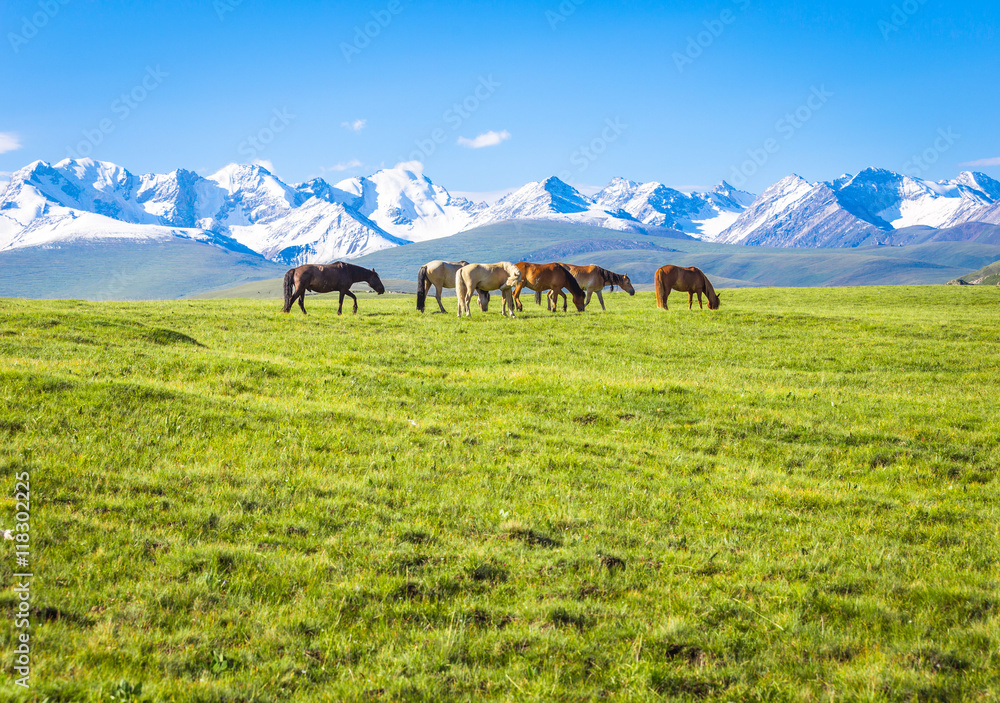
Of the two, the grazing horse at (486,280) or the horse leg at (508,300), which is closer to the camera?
the horse leg at (508,300)

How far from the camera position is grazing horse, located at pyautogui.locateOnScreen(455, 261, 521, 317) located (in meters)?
31.9

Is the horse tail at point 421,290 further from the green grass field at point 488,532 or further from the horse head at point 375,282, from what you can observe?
the green grass field at point 488,532

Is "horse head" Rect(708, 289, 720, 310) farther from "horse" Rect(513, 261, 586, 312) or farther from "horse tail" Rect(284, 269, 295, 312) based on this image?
"horse tail" Rect(284, 269, 295, 312)

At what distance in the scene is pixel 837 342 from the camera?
25.7 m

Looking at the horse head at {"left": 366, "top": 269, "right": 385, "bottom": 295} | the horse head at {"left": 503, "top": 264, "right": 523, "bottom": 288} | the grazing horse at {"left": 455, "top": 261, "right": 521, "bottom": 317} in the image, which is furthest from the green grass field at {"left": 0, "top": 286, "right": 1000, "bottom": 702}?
the horse head at {"left": 366, "top": 269, "right": 385, "bottom": 295}

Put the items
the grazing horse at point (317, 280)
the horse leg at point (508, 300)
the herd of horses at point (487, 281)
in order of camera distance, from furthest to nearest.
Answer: the grazing horse at point (317, 280), the herd of horses at point (487, 281), the horse leg at point (508, 300)

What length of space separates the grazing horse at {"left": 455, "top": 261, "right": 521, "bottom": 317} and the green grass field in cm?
1327

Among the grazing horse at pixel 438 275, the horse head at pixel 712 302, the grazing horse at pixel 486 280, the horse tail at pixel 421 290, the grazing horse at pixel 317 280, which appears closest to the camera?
the grazing horse at pixel 486 280

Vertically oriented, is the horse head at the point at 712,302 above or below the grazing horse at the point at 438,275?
below

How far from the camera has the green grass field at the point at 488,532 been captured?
5852mm

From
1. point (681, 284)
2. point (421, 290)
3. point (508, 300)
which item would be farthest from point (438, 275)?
point (681, 284)

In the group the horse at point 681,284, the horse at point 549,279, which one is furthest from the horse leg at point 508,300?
the horse at point 681,284

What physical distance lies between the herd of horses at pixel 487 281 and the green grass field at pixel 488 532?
45.2 ft

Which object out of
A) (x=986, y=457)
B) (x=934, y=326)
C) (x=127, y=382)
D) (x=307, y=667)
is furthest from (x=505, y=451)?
(x=934, y=326)
